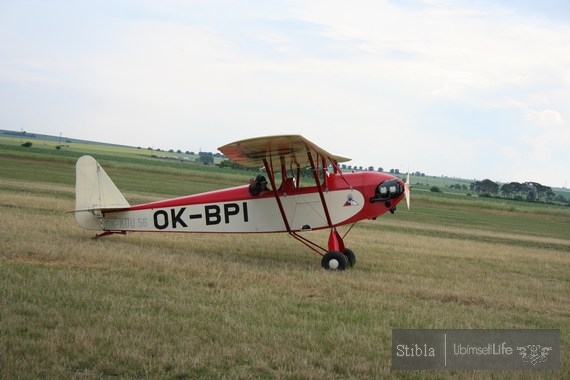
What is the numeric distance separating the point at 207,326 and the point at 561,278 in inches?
414

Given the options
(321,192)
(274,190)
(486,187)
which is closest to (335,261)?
(321,192)

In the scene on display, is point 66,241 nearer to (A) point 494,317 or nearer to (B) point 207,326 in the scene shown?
(B) point 207,326

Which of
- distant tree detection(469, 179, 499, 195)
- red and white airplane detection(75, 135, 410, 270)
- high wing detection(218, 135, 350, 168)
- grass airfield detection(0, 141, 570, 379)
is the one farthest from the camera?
distant tree detection(469, 179, 499, 195)

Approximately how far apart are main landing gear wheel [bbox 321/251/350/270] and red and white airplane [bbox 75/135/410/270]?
296 millimetres

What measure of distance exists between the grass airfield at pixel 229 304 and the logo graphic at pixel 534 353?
24cm

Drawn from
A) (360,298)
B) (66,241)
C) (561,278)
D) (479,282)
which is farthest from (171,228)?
(561,278)

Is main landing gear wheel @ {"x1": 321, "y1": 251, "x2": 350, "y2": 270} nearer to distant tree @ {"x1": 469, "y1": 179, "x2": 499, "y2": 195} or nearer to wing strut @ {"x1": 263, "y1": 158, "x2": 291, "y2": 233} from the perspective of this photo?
wing strut @ {"x1": 263, "y1": 158, "x2": 291, "y2": 233}

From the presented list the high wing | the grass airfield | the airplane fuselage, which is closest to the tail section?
the airplane fuselage

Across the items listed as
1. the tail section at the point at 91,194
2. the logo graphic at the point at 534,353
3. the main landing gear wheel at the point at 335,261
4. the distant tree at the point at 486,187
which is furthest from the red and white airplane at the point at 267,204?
the distant tree at the point at 486,187

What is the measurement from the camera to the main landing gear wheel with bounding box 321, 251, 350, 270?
12.7 meters

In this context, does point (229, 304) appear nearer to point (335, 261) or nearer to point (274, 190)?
point (335, 261)

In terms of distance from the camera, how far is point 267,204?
13.9 metres

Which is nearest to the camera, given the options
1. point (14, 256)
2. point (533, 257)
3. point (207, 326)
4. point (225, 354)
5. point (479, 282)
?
point (225, 354)

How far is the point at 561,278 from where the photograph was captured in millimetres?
14570
